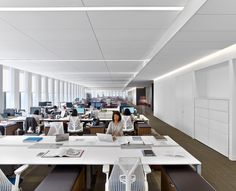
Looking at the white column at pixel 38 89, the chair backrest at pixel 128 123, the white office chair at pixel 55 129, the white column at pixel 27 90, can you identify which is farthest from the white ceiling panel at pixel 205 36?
the white column at pixel 38 89

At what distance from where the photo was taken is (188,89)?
830 centimetres

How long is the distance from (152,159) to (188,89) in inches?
242

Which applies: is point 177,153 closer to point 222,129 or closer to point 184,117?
point 222,129

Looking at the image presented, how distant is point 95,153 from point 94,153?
0.05ft

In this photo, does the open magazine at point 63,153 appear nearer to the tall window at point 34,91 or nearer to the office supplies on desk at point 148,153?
the office supplies on desk at point 148,153

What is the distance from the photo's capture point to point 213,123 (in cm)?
615

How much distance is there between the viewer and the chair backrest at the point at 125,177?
210 centimetres

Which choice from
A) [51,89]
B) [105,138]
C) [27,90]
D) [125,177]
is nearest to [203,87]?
[105,138]

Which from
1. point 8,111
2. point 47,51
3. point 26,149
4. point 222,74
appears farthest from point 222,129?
point 8,111

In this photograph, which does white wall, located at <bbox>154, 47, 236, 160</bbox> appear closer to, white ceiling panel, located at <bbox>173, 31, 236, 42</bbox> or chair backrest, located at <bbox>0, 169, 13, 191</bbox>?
white ceiling panel, located at <bbox>173, 31, 236, 42</bbox>

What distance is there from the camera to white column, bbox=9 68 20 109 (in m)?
10.1

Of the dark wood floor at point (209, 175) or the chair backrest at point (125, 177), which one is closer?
the chair backrest at point (125, 177)

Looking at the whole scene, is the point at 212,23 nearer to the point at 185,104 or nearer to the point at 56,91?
the point at 185,104

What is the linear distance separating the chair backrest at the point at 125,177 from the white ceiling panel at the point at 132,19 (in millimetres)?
2179
